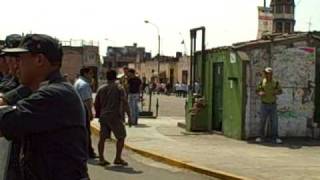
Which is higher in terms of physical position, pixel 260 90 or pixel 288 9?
pixel 288 9

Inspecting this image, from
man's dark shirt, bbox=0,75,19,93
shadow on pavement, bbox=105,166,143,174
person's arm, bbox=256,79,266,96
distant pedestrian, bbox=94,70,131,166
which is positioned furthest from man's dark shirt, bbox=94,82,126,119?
man's dark shirt, bbox=0,75,19,93

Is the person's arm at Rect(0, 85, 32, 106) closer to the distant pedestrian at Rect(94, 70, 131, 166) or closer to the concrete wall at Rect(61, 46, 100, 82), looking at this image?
A: the distant pedestrian at Rect(94, 70, 131, 166)

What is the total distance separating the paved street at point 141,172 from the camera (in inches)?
470

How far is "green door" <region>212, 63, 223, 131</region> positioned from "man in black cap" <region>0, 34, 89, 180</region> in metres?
15.2

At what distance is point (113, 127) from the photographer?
13.2 meters

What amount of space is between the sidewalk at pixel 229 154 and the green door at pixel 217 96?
56cm

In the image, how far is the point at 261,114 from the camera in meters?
17.0

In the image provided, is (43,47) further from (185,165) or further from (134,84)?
(134,84)

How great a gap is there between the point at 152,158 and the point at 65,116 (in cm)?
1091

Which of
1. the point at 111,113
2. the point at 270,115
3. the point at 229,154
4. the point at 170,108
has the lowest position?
the point at 229,154

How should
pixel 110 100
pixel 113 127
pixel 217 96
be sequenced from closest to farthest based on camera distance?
pixel 113 127 → pixel 110 100 → pixel 217 96

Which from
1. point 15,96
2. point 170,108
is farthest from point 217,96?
point 170,108

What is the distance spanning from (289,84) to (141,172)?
20.3 ft

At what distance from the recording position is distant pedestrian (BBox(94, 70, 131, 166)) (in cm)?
1315
